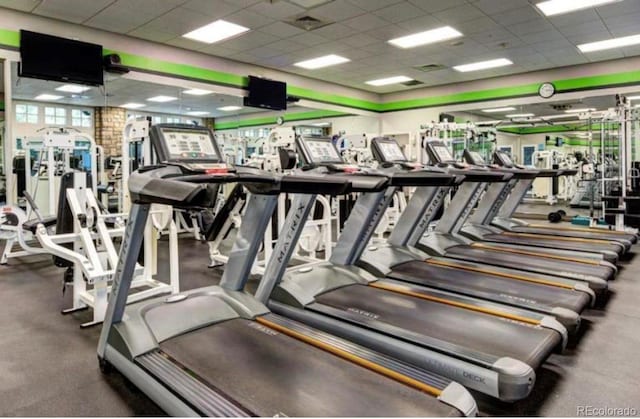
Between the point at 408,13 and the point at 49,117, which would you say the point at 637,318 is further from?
the point at 49,117

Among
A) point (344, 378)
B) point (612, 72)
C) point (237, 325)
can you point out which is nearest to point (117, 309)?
point (237, 325)

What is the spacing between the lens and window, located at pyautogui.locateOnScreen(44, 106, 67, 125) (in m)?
7.68

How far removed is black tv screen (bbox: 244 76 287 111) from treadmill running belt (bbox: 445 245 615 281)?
499 centimetres

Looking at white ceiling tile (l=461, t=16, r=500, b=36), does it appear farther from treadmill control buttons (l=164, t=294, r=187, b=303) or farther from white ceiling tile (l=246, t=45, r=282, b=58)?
treadmill control buttons (l=164, t=294, r=187, b=303)

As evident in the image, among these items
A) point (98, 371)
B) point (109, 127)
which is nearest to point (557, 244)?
point (98, 371)

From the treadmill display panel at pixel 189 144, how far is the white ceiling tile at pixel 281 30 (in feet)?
12.4

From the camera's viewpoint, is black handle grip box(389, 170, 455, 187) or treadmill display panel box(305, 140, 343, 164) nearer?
black handle grip box(389, 170, 455, 187)

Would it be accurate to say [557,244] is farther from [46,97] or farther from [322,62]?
[46,97]

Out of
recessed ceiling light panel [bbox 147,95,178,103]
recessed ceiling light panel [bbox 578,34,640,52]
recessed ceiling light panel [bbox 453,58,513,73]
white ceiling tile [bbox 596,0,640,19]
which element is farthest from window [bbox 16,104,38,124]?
recessed ceiling light panel [bbox 578,34,640,52]

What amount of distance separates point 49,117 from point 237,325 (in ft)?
23.9

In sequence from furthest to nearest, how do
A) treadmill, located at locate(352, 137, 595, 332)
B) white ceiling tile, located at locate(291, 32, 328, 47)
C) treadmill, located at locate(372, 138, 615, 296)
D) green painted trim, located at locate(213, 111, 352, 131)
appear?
green painted trim, located at locate(213, 111, 352, 131), white ceiling tile, located at locate(291, 32, 328, 47), treadmill, located at locate(372, 138, 615, 296), treadmill, located at locate(352, 137, 595, 332)

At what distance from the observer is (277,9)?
5242 millimetres

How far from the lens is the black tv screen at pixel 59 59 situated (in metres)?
5.45

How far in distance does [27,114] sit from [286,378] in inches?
277
